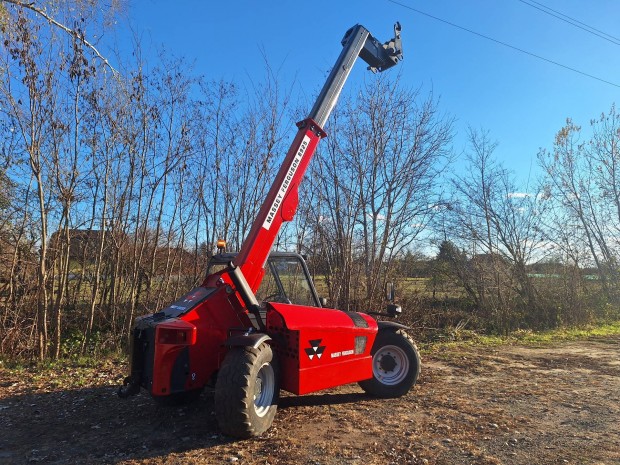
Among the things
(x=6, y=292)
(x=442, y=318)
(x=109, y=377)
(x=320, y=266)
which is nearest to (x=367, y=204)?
(x=320, y=266)

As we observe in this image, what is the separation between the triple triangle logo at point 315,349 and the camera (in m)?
5.10

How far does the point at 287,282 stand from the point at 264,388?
6.12 ft

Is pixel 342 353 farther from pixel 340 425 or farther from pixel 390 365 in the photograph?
pixel 390 365

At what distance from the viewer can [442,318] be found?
14383 millimetres

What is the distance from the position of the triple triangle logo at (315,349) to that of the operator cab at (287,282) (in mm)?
960

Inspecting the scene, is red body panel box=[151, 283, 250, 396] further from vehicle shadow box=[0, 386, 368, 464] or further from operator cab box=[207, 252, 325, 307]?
operator cab box=[207, 252, 325, 307]

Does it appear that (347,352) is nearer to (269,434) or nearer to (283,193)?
(269,434)

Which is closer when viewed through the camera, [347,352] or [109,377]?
[347,352]

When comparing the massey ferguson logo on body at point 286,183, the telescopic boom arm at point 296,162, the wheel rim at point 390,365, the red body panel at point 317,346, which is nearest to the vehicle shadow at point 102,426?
the wheel rim at point 390,365

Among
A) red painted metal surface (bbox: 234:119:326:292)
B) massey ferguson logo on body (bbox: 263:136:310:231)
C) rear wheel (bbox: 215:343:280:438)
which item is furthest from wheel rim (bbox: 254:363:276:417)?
massey ferguson logo on body (bbox: 263:136:310:231)

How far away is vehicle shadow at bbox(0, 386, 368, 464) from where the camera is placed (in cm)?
425

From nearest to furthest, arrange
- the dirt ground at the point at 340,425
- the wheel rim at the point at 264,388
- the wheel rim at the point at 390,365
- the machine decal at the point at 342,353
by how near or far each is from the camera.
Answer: the dirt ground at the point at 340,425 < the wheel rim at the point at 264,388 < the machine decal at the point at 342,353 < the wheel rim at the point at 390,365

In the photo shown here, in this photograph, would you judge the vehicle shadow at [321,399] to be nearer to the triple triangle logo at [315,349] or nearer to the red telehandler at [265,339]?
the red telehandler at [265,339]

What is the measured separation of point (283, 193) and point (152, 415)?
3180 mm
